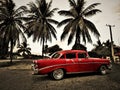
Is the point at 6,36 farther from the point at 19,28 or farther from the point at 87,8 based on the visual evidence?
the point at 87,8

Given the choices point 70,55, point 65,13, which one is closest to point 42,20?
point 65,13

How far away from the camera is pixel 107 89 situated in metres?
5.97

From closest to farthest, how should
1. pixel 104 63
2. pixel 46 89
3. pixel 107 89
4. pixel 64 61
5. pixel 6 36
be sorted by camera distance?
1. pixel 107 89
2. pixel 46 89
3. pixel 64 61
4. pixel 104 63
5. pixel 6 36

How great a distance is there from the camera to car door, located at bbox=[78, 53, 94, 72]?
9.07 m

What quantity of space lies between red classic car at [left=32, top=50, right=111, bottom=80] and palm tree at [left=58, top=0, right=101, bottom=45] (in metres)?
11.0

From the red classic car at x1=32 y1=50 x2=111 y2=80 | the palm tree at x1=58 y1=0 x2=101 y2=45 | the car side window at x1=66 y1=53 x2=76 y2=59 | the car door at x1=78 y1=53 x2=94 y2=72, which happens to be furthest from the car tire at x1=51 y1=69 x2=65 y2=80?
the palm tree at x1=58 y1=0 x2=101 y2=45

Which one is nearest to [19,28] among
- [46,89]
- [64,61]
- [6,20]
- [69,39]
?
[6,20]

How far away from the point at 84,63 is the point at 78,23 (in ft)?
41.3

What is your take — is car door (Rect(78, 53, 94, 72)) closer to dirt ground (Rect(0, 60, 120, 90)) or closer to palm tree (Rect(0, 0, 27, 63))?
dirt ground (Rect(0, 60, 120, 90))

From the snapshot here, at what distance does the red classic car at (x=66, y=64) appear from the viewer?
813 cm

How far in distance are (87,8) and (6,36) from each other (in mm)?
13637

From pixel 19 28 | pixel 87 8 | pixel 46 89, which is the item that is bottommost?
pixel 46 89

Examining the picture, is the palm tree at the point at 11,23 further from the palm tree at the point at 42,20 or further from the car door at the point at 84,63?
the car door at the point at 84,63

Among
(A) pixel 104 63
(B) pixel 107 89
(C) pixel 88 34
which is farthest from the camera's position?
(C) pixel 88 34
